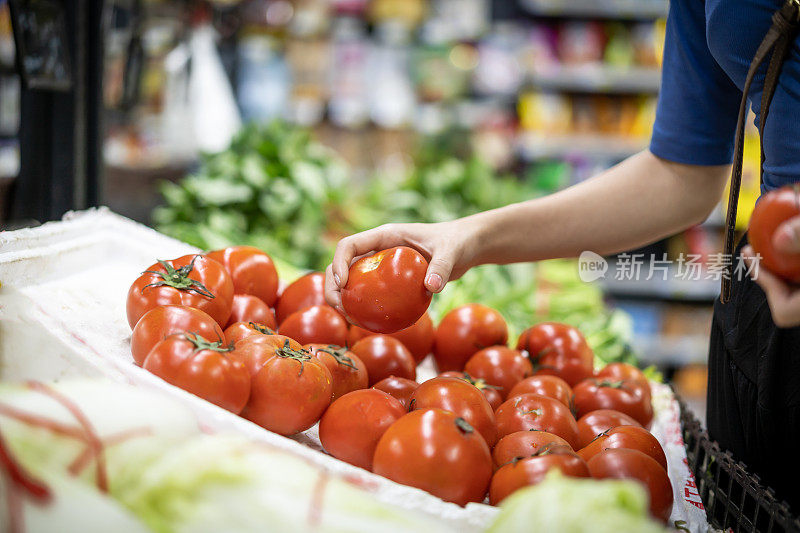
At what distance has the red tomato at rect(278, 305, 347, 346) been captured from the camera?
138 cm

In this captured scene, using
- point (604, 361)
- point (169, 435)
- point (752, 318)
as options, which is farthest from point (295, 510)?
point (604, 361)

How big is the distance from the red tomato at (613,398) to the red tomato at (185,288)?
0.74 meters

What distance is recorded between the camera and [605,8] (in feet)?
16.0

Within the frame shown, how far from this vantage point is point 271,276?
1556 millimetres

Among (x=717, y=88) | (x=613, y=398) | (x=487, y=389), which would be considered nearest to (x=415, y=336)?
(x=487, y=389)

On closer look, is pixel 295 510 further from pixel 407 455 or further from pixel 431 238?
pixel 431 238

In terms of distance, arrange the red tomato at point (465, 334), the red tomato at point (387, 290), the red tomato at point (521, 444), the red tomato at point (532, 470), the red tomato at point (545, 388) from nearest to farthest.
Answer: the red tomato at point (532, 470) → the red tomato at point (521, 444) → the red tomato at point (387, 290) → the red tomato at point (545, 388) → the red tomato at point (465, 334)

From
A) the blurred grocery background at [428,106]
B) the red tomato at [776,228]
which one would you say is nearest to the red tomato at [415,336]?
the red tomato at [776,228]

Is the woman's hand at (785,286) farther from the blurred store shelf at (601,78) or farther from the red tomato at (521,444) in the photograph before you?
the blurred store shelf at (601,78)

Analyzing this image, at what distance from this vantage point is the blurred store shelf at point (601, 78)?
16.0ft

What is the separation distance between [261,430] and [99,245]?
796mm

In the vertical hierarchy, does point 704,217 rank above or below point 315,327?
above

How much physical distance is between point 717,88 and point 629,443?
2.58 ft

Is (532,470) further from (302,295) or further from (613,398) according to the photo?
(302,295)
